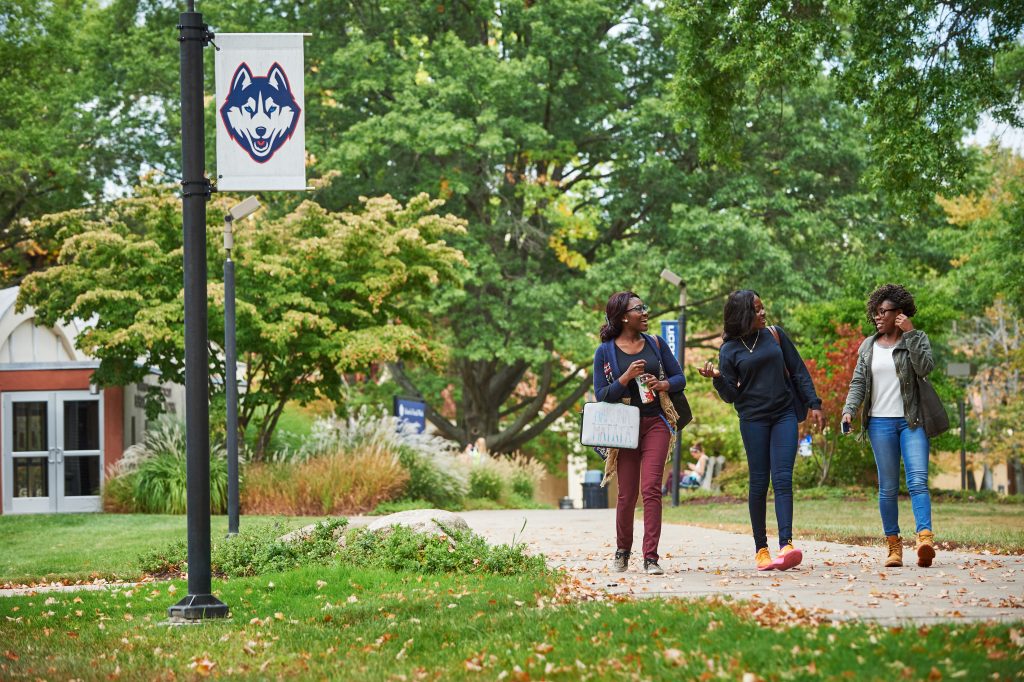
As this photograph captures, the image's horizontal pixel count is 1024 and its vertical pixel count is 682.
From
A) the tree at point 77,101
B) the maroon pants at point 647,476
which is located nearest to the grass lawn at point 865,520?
the maroon pants at point 647,476

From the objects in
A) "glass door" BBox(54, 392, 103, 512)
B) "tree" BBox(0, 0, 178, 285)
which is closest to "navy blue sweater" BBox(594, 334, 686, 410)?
"glass door" BBox(54, 392, 103, 512)

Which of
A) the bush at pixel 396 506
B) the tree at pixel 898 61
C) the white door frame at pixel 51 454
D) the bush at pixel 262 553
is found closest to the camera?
the bush at pixel 262 553

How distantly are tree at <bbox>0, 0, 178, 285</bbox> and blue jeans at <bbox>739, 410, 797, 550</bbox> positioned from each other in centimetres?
2378

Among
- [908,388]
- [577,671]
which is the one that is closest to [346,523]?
[908,388]

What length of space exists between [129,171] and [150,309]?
11619mm

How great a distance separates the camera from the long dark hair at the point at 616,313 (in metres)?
9.12

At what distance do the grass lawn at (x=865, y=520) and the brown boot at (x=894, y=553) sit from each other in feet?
7.02

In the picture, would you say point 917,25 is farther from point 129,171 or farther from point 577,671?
point 129,171

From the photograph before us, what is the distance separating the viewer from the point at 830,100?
3122 cm

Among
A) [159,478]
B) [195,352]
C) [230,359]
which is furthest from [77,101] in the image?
[195,352]

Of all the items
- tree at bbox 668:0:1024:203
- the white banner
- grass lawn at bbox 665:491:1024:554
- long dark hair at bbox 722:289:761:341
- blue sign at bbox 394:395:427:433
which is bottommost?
grass lawn at bbox 665:491:1024:554

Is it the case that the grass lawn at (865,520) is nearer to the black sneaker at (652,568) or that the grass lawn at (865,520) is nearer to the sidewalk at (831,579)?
the sidewalk at (831,579)

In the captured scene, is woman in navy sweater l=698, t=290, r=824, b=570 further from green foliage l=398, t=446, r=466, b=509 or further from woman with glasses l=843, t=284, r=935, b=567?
green foliage l=398, t=446, r=466, b=509

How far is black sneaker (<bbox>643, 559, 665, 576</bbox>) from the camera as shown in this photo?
9.23 metres
